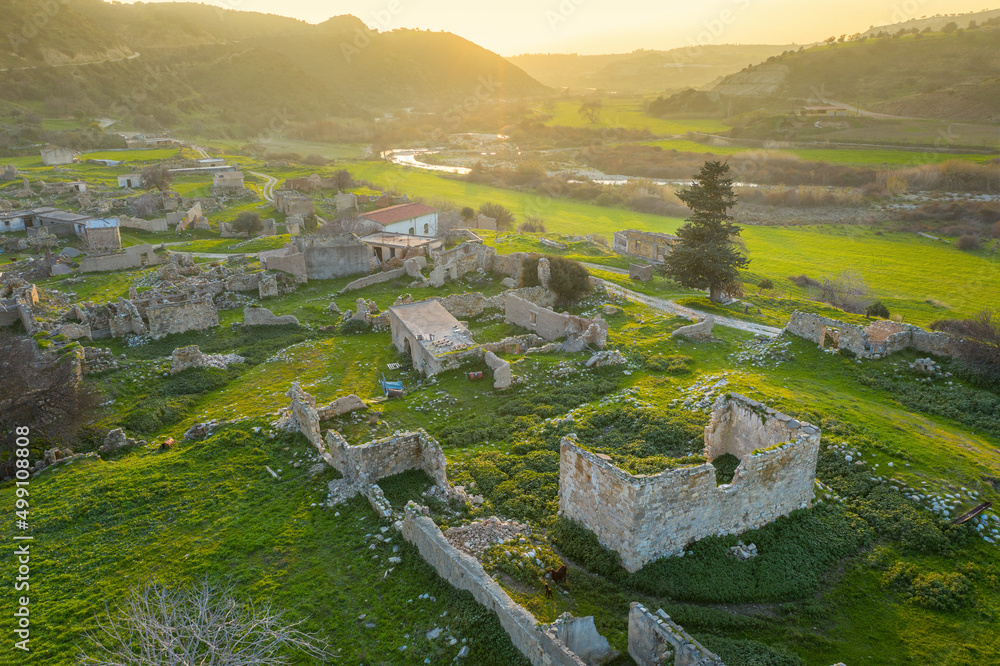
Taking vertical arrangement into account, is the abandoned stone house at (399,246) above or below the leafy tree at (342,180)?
below

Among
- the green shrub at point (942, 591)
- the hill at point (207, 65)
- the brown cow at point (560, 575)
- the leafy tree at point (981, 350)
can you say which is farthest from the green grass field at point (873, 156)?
the hill at point (207, 65)

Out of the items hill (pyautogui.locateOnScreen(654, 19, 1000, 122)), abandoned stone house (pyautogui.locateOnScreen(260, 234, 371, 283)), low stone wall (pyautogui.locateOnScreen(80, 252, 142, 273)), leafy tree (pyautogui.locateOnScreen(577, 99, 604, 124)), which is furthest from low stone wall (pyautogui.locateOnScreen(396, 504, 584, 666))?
leafy tree (pyautogui.locateOnScreen(577, 99, 604, 124))

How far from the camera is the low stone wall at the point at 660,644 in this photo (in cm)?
913

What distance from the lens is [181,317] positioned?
28.2m

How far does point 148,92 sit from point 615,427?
413ft

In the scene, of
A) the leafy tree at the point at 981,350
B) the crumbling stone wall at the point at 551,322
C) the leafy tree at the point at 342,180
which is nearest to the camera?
the leafy tree at the point at 981,350

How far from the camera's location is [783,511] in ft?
43.2

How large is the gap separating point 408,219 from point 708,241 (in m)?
23.6

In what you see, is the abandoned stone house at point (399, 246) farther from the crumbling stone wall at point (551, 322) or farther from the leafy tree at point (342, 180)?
the leafy tree at point (342, 180)

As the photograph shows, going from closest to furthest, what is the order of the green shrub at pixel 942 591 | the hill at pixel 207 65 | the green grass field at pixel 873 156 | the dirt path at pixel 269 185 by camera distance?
the green shrub at pixel 942 591
the dirt path at pixel 269 185
the green grass field at pixel 873 156
the hill at pixel 207 65

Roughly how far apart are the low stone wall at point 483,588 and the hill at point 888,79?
10568 cm

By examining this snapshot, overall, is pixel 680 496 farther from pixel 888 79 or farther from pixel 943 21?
pixel 943 21

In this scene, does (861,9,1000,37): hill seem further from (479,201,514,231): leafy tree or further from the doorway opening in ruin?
the doorway opening in ruin

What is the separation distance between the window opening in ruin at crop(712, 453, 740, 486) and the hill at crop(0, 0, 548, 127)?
109 meters
